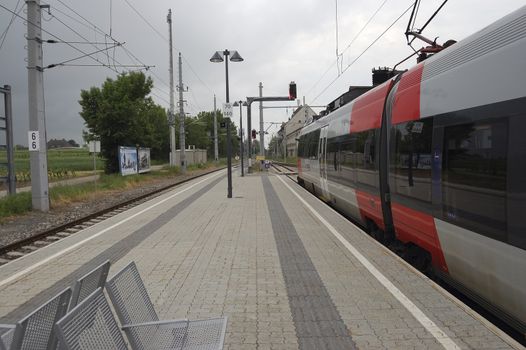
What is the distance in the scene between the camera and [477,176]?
186 inches

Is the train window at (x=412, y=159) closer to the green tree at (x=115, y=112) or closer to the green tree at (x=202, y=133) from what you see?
the green tree at (x=115, y=112)

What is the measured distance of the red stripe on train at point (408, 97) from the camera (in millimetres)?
6723

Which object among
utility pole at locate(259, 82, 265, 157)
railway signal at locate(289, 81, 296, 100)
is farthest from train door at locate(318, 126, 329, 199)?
utility pole at locate(259, 82, 265, 157)

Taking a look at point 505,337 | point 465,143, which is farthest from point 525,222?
point 465,143

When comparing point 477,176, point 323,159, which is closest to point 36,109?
point 323,159

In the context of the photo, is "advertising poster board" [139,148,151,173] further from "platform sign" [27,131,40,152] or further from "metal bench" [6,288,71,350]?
"metal bench" [6,288,71,350]

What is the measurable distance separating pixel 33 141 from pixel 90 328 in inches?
571

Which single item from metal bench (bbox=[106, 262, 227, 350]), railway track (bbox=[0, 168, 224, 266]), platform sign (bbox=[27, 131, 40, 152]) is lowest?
railway track (bbox=[0, 168, 224, 266])

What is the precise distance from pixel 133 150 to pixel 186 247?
91.4ft

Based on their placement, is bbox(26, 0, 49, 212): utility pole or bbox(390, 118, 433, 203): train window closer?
bbox(390, 118, 433, 203): train window

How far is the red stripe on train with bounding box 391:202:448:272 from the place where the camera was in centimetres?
593

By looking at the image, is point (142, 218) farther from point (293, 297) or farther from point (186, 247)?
point (293, 297)

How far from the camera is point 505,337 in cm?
417

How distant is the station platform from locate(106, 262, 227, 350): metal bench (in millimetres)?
422
